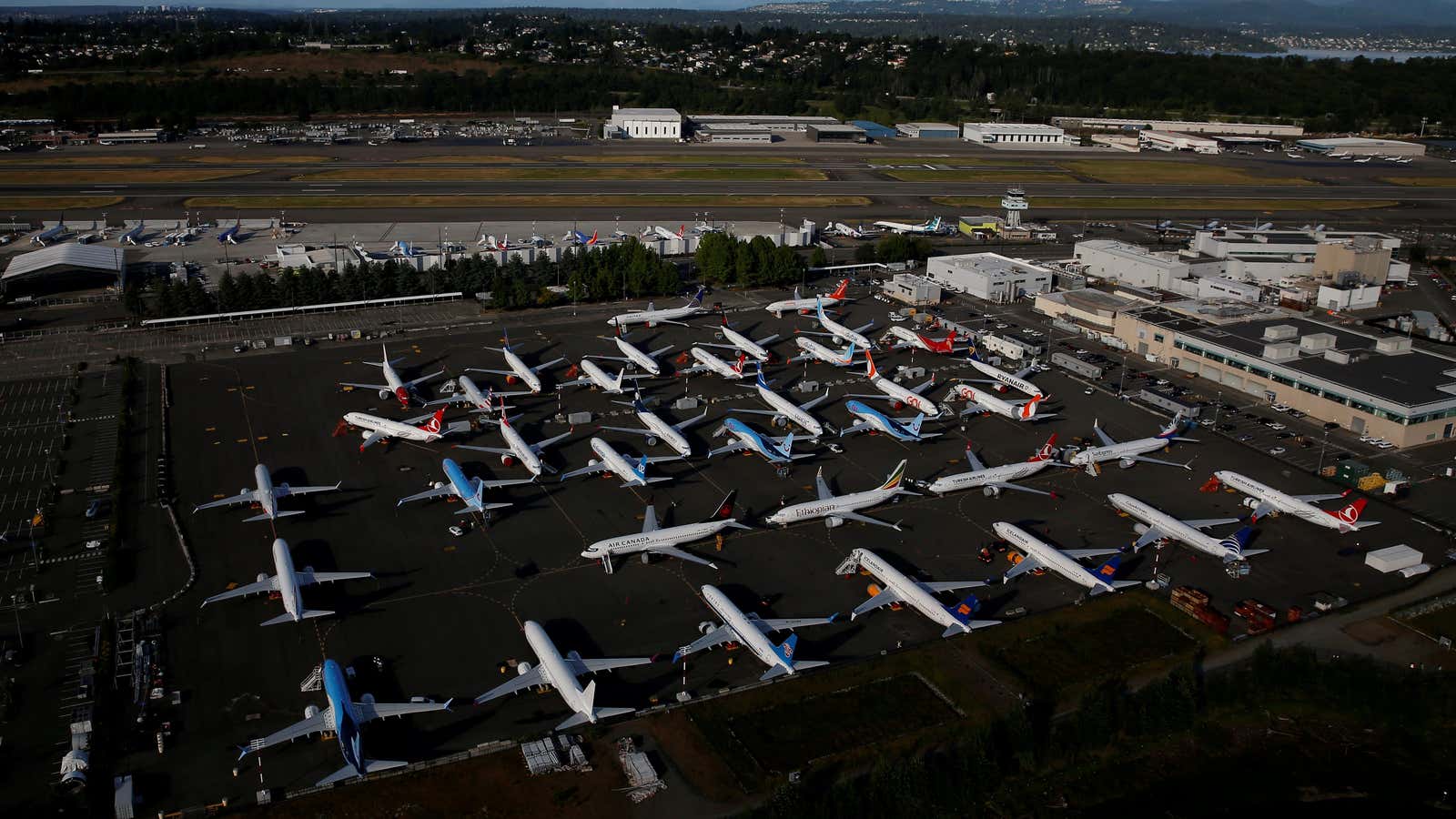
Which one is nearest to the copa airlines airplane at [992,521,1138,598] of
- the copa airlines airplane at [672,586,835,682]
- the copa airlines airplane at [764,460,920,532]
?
the copa airlines airplane at [764,460,920,532]

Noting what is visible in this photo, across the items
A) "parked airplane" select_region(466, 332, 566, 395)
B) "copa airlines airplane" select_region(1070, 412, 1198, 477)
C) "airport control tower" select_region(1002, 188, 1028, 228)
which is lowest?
"copa airlines airplane" select_region(1070, 412, 1198, 477)

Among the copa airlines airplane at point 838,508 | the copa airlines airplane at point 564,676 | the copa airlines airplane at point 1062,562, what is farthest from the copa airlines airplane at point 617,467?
the copa airlines airplane at point 1062,562

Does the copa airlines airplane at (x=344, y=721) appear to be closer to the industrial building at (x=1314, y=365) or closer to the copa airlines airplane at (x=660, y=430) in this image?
the copa airlines airplane at (x=660, y=430)

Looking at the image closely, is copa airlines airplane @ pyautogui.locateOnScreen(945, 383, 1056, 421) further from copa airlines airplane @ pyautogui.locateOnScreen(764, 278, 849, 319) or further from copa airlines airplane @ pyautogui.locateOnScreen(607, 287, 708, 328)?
copa airlines airplane @ pyautogui.locateOnScreen(607, 287, 708, 328)

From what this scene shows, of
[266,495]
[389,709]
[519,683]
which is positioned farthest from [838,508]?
[266,495]

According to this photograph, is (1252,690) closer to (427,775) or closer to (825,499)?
(825,499)

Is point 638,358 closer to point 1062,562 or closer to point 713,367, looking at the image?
point 713,367

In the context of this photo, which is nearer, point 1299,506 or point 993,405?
point 1299,506

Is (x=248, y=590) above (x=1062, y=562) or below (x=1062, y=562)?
below

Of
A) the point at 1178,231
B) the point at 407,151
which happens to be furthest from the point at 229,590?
the point at 407,151
